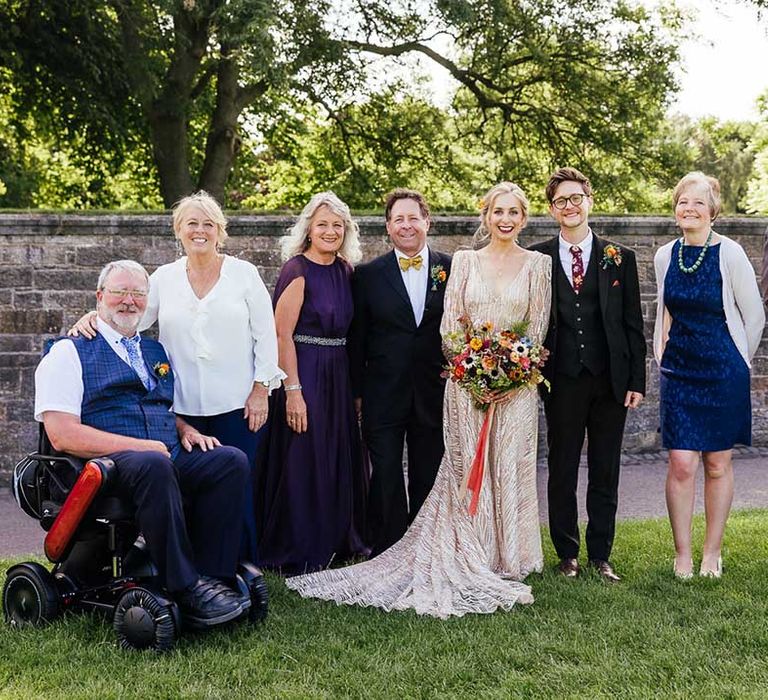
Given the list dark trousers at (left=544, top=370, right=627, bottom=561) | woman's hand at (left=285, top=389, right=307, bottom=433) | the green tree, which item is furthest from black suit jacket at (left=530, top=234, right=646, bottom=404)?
the green tree

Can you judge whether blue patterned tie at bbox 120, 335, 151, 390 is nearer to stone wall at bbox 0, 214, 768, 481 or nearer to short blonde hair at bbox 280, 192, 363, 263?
short blonde hair at bbox 280, 192, 363, 263

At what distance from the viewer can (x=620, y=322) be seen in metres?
5.17

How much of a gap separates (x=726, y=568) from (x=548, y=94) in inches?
481

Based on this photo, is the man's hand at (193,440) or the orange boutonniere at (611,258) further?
the orange boutonniere at (611,258)

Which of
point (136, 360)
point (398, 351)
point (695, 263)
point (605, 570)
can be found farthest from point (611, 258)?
point (136, 360)

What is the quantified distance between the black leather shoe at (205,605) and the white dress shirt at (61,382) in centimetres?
93

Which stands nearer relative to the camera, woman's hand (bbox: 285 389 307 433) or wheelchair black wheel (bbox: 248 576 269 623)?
wheelchair black wheel (bbox: 248 576 269 623)

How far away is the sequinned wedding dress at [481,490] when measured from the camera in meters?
5.16

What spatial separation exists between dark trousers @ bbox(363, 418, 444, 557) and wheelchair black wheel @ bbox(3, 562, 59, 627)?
6.13 feet

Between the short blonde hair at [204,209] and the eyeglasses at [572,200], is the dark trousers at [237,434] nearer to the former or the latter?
the short blonde hair at [204,209]

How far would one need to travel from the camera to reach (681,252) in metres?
5.27

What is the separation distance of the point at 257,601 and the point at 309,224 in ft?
7.11

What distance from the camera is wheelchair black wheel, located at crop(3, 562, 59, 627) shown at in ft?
14.3

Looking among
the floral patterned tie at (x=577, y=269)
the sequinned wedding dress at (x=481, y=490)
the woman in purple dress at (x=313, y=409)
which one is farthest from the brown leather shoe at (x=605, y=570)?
the floral patterned tie at (x=577, y=269)
